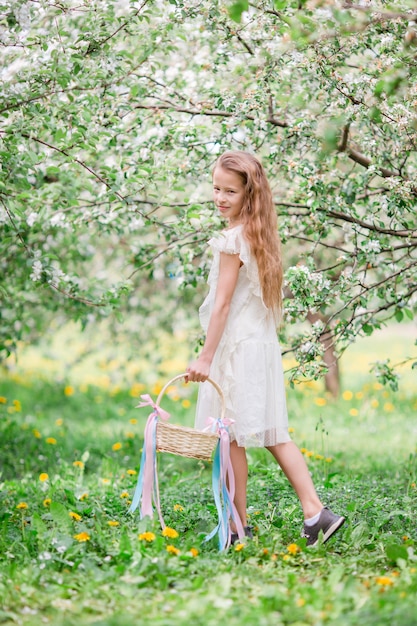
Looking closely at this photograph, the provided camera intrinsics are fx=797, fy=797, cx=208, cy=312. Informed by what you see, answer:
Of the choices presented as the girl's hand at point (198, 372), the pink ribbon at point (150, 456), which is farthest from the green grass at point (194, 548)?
the girl's hand at point (198, 372)

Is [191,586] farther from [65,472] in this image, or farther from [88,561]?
[65,472]

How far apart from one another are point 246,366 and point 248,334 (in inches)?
5.6

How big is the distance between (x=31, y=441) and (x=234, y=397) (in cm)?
284

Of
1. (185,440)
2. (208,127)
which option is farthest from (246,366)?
Result: (208,127)

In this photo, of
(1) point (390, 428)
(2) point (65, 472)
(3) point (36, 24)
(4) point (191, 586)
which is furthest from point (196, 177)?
(1) point (390, 428)

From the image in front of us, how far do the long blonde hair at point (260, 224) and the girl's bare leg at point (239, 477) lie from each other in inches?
25.4

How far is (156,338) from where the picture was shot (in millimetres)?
8258

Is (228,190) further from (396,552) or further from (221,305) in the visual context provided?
(396,552)

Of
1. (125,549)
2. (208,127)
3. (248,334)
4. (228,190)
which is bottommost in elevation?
(125,549)

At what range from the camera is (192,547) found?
3121 millimetres

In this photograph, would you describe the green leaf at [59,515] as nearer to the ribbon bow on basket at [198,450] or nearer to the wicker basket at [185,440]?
the ribbon bow on basket at [198,450]

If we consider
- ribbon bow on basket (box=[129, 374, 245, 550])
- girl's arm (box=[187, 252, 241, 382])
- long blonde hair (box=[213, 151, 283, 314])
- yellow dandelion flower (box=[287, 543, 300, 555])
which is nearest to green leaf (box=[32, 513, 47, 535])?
ribbon bow on basket (box=[129, 374, 245, 550])

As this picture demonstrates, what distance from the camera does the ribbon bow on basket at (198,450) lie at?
324 centimetres

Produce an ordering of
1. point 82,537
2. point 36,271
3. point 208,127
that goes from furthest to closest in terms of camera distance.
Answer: point 208,127
point 36,271
point 82,537
